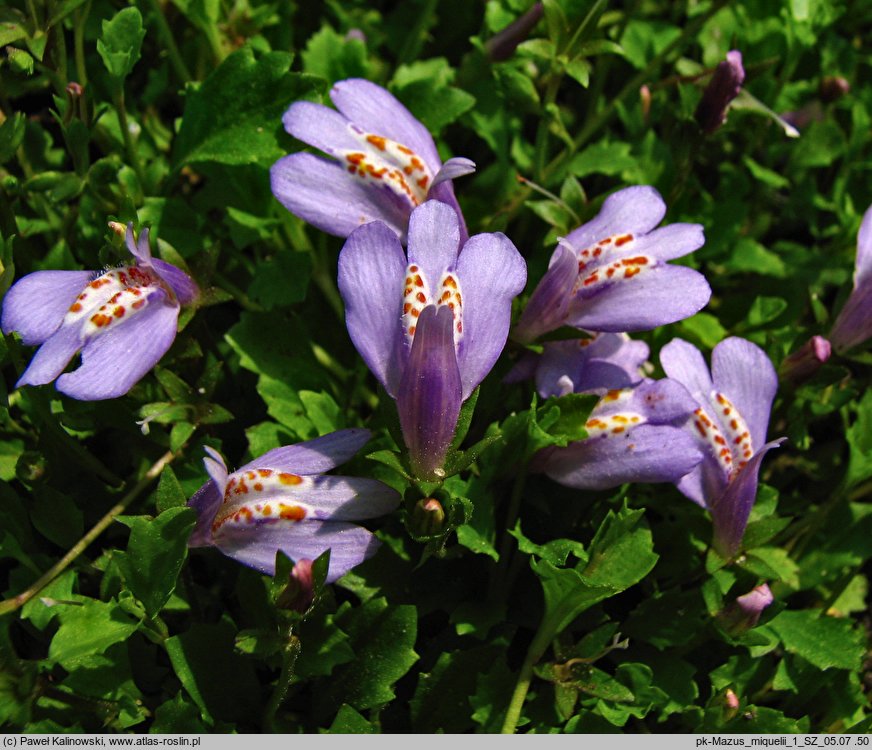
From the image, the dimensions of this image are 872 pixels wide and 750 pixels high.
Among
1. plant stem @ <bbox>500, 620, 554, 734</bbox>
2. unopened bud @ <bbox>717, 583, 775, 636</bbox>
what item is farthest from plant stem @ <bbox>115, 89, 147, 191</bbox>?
unopened bud @ <bbox>717, 583, 775, 636</bbox>

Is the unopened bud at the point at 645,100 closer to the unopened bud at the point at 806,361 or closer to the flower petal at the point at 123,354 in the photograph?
the unopened bud at the point at 806,361

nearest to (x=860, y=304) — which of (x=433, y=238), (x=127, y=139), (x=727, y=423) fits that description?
(x=727, y=423)

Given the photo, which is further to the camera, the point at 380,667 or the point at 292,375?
the point at 292,375

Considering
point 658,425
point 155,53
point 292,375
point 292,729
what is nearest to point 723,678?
point 658,425

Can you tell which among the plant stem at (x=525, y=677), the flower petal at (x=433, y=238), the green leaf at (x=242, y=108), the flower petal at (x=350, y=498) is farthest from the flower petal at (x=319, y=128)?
the plant stem at (x=525, y=677)

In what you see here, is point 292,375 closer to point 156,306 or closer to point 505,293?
point 156,306

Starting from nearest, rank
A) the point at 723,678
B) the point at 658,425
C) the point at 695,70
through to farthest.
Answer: the point at 658,425
the point at 723,678
the point at 695,70
